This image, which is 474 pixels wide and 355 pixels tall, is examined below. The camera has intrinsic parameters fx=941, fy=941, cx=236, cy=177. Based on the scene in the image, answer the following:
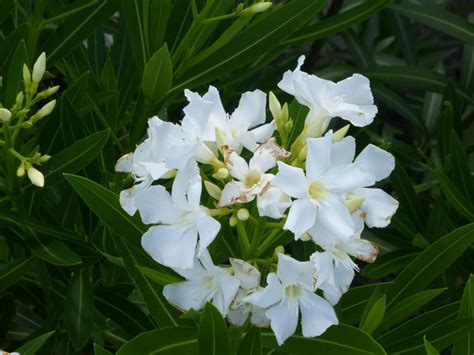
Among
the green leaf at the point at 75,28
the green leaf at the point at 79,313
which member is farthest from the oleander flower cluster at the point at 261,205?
the green leaf at the point at 75,28

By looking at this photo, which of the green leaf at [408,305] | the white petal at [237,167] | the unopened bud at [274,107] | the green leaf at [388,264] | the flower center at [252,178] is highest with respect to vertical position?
the white petal at [237,167]

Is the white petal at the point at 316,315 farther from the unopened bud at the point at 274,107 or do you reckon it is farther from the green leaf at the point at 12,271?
the green leaf at the point at 12,271

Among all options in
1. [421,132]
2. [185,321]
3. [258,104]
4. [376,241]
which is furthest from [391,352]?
[421,132]

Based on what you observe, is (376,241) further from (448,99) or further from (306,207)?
(306,207)

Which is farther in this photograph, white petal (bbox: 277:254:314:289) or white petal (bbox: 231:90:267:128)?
white petal (bbox: 231:90:267:128)

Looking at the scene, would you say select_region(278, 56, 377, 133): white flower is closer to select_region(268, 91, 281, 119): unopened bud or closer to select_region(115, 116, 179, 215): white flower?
select_region(268, 91, 281, 119): unopened bud

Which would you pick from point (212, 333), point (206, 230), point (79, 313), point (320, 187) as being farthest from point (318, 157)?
point (79, 313)

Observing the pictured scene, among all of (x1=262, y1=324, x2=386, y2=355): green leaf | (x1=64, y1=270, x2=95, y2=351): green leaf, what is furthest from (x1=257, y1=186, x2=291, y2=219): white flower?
(x1=64, y1=270, x2=95, y2=351): green leaf

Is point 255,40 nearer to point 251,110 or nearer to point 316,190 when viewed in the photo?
point 251,110
